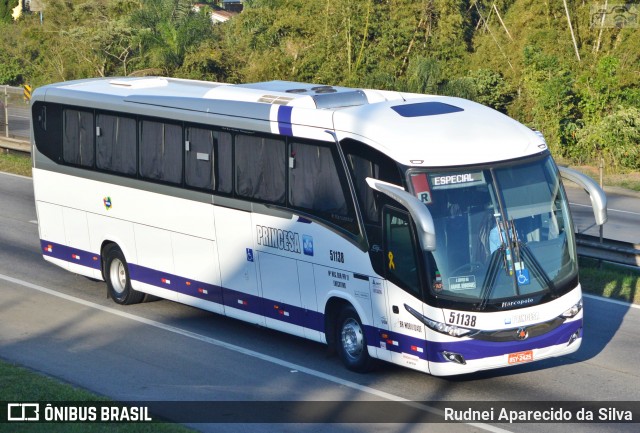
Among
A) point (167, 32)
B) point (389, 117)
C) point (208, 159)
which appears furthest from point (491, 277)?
point (167, 32)

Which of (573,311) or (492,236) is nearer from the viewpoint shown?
(492,236)

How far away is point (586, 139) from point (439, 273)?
2419 centimetres

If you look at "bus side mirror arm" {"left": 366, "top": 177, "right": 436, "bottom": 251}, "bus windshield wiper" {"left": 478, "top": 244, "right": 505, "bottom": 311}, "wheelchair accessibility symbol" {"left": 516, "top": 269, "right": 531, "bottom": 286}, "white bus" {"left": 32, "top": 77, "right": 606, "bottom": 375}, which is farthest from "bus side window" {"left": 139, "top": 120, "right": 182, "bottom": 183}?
"wheelchair accessibility symbol" {"left": 516, "top": 269, "right": 531, "bottom": 286}

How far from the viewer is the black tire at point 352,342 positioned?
510 inches

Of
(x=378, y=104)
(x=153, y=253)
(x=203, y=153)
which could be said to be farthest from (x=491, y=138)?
(x=153, y=253)

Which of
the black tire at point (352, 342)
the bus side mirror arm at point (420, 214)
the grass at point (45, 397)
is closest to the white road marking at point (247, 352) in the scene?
the black tire at point (352, 342)

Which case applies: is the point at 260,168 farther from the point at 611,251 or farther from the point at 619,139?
the point at 619,139

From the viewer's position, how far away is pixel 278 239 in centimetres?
1398

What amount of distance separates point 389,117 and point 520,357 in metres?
3.31

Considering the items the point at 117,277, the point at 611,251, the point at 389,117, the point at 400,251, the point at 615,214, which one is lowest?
A: the point at 615,214

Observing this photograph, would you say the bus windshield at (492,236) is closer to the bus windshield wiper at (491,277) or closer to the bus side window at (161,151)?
the bus windshield wiper at (491,277)

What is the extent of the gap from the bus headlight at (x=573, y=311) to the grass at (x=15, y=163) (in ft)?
68.4

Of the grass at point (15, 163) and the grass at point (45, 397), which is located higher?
the grass at point (45, 397)

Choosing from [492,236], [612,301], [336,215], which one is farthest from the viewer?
[612,301]
